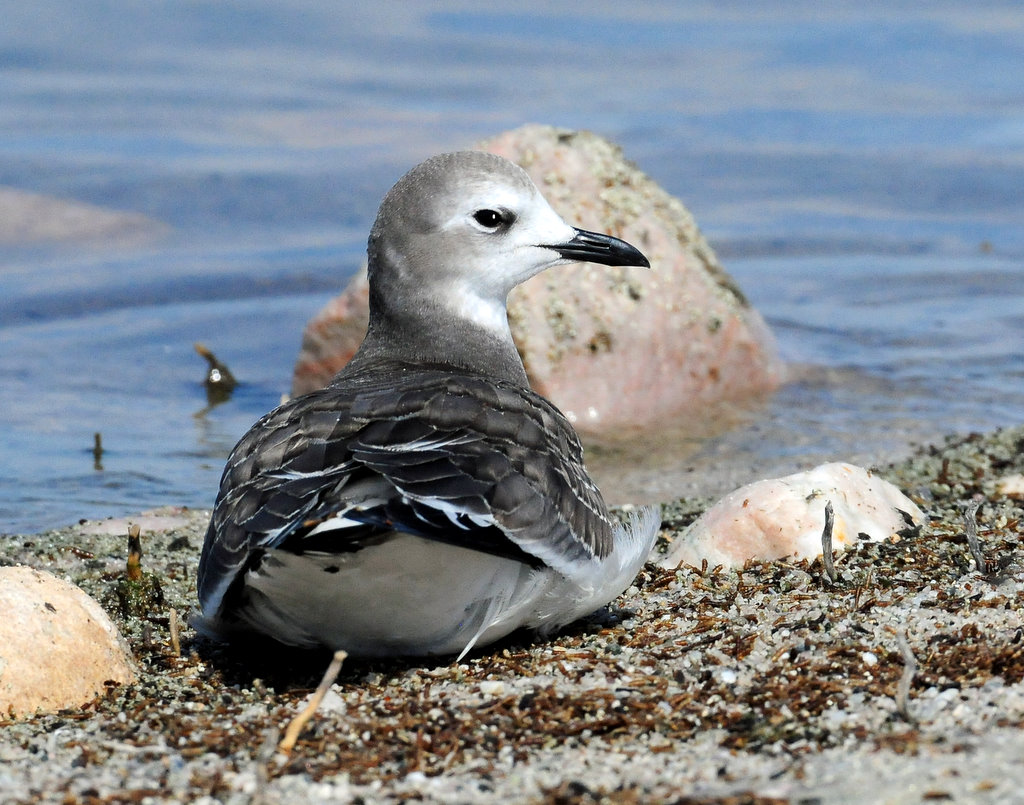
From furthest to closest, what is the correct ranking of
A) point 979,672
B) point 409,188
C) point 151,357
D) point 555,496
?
point 151,357
point 409,188
point 555,496
point 979,672

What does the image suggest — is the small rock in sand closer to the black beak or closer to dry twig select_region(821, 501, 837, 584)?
dry twig select_region(821, 501, 837, 584)

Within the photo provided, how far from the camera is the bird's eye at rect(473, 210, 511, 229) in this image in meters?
5.84

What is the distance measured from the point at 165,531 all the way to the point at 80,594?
6.93 feet

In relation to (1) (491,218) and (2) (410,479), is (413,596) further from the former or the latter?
(1) (491,218)

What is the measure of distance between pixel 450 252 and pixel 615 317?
345 cm

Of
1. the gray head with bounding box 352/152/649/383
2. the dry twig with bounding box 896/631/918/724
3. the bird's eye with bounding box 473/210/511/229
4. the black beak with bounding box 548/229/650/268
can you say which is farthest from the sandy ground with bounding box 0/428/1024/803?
the bird's eye with bounding box 473/210/511/229

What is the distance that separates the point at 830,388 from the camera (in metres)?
9.77

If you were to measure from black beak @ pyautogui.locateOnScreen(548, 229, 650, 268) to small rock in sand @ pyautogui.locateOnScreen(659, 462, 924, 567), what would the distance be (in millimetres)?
1247

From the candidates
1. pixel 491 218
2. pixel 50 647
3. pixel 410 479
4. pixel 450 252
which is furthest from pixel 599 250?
pixel 50 647

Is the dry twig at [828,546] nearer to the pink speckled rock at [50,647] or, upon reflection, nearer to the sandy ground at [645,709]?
the sandy ground at [645,709]

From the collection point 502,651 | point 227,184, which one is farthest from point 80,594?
point 227,184

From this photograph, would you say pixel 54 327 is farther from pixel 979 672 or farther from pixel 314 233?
pixel 979 672

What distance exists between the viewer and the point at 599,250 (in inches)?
238

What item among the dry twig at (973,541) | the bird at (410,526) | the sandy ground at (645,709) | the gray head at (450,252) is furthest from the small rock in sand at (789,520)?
the gray head at (450,252)
